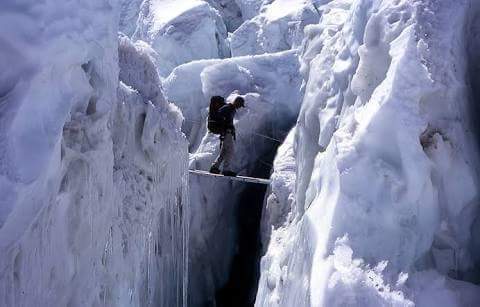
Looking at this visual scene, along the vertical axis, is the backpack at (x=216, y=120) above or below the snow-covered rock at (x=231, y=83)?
below

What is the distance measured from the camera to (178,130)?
6.04m

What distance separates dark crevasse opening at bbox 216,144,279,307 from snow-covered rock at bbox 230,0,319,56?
3.37 m

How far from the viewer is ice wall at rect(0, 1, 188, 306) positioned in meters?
2.84

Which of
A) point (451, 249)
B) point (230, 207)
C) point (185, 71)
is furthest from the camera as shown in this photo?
point (185, 71)

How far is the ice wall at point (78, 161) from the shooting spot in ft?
9.32

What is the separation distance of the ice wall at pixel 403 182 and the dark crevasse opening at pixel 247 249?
4.59 meters

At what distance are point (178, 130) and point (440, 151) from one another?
3.22 meters

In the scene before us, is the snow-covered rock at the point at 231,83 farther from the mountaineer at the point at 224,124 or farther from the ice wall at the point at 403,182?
the ice wall at the point at 403,182

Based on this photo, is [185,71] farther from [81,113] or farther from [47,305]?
[47,305]

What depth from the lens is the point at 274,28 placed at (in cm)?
1192

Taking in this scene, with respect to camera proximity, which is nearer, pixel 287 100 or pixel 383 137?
pixel 383 137

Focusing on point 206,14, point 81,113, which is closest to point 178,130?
point 81,113

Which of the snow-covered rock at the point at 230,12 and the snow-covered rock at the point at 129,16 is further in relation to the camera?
the snow-covered rock at the point at 230,12

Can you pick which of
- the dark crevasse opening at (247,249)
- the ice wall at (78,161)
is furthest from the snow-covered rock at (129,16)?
the ice wall at (78,161)
